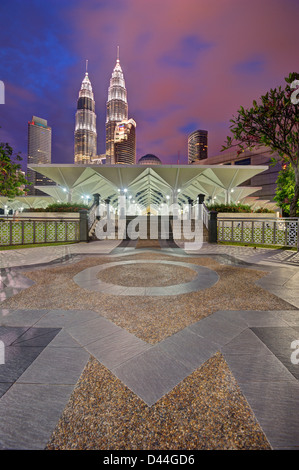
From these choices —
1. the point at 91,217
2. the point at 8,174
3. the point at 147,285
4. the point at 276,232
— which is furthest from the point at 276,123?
the point at 8,174

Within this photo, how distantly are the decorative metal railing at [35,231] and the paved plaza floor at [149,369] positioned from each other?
350 inches

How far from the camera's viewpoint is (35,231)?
12.5m

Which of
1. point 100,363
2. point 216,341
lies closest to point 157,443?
point 100,363

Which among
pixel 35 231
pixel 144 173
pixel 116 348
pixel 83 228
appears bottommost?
pixel 116 348

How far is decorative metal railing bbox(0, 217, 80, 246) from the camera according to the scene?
1144cm

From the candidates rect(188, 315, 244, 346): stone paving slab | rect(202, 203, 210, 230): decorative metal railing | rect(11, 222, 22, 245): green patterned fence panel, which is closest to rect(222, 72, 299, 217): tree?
rect(202, 203, 210, 230): decorative metal railing

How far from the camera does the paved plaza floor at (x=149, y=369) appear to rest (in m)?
1.27

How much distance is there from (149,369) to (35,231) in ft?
42.5

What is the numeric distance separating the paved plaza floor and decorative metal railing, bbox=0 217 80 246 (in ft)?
29.2

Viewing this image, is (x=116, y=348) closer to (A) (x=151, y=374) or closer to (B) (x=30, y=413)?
(A) (x=151, y=374)

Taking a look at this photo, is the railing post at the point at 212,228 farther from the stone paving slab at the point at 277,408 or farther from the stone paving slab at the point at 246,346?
the stone paving slab at the point at 277,408

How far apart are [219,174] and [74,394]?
112ft

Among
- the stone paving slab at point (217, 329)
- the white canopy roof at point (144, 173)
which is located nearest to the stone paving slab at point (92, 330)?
the stone paving slab at point (217, 329)

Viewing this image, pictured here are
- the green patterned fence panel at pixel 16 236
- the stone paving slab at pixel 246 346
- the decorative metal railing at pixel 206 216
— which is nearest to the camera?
the stone paving slab at pixel 246 346
